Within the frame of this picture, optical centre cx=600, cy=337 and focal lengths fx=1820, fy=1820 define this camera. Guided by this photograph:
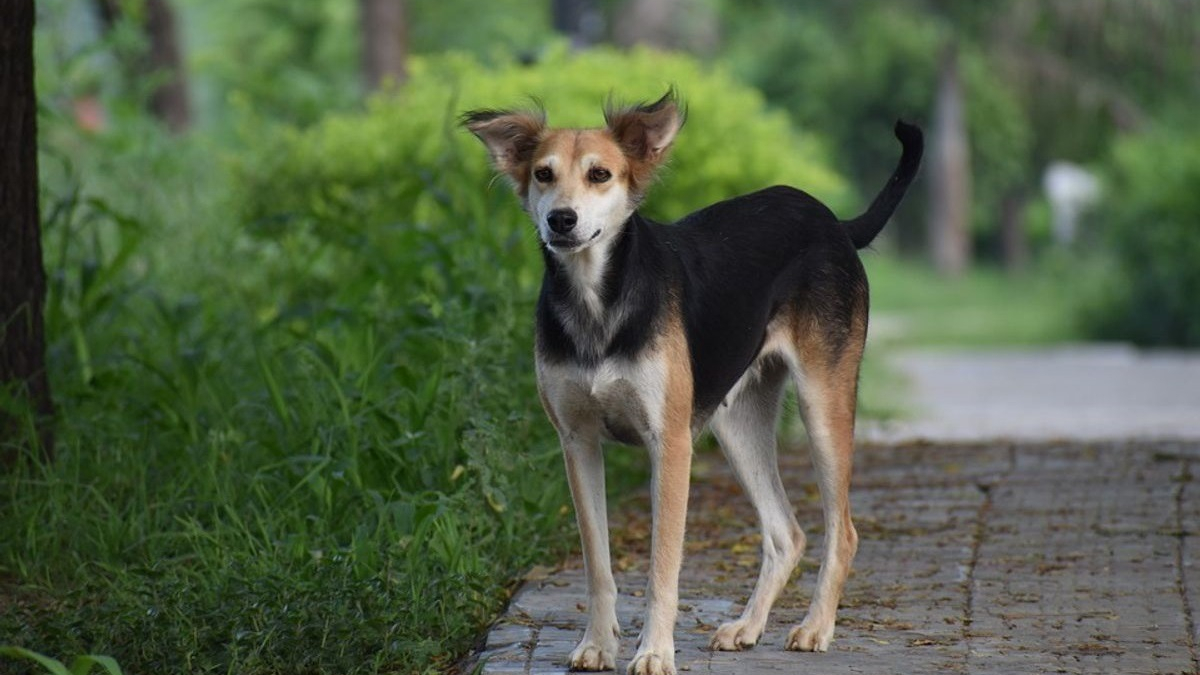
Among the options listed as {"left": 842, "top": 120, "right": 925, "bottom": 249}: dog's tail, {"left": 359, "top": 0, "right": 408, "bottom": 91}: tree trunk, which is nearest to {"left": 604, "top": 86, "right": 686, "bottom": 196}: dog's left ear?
{"left": 842, "top": 120, "right": 925, "bottom": 249}: dog's tail

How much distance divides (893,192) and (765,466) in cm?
104

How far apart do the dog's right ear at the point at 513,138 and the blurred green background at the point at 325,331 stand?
47 centimetres

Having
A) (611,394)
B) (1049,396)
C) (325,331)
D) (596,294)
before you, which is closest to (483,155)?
(325,331)

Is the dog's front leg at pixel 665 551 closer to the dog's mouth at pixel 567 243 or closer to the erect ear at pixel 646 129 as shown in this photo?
the dog's mouth at pixel 567 243

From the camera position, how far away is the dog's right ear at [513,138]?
16.4ft

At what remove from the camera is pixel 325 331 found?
25.6ft

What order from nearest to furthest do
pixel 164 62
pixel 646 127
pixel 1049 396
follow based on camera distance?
1. pixel 646 127
2. pixel 1049 396
3. pixel 164 62

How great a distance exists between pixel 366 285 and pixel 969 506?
2684mm

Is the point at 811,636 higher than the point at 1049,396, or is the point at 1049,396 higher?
the point at 811,636

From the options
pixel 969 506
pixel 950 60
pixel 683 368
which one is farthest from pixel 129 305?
pixel 950 60

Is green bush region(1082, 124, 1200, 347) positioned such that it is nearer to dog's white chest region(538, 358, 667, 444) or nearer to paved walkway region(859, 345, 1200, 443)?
paved walkway region(859, 345, 1200, 443)

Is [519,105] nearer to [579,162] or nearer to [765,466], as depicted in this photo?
[765,466]

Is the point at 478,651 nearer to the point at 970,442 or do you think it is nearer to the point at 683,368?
the point at 683,368

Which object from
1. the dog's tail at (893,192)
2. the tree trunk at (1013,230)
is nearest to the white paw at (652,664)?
the dog's tail at (893,192)
